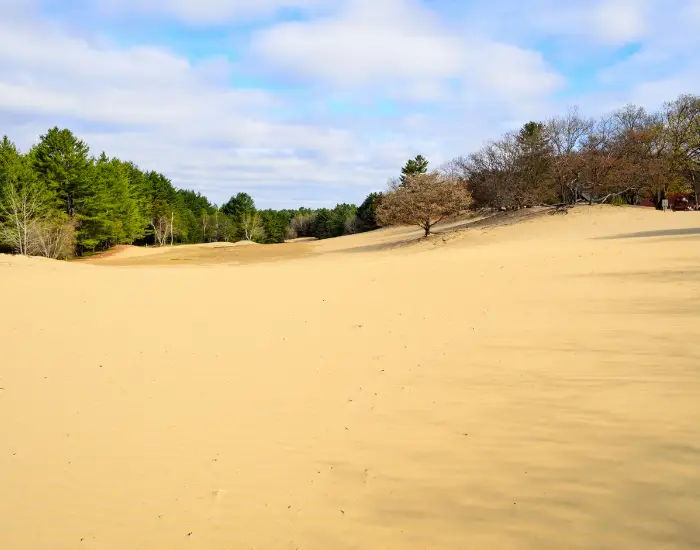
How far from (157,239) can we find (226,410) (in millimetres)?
57255

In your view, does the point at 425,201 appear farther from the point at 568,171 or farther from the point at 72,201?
the point at 72,201

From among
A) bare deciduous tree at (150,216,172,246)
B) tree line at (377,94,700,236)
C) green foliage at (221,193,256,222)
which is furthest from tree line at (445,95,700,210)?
green foliage at (221,193,256,222)

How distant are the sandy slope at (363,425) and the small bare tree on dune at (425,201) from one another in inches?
908

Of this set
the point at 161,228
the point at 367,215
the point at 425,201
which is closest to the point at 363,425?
the point at 425,201

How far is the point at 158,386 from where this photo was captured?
221 inches

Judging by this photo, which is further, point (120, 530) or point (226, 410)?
point (226, 410)

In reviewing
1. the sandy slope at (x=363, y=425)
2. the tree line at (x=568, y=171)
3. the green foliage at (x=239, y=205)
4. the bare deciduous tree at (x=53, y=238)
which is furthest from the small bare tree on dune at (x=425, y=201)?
the green foliage at (x=239, y=205)

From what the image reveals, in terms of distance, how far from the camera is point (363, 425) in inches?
171

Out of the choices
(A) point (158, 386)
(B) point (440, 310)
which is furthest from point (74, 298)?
(B) point (440, 310)

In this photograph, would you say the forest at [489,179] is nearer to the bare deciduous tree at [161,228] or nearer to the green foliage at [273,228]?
the bare deciduous tree at [161,228]

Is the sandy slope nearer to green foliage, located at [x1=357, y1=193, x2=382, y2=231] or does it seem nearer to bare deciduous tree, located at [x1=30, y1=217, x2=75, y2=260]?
bare deciduous tree, located at [x1=30, y1=217, x2=75, y2=260]

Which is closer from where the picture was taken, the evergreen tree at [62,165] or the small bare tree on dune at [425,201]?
the small bare tree on dune at [425,201]

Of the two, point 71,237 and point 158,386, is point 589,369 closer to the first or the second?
point 158,386

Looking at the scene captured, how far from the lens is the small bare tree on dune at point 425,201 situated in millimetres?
32062
